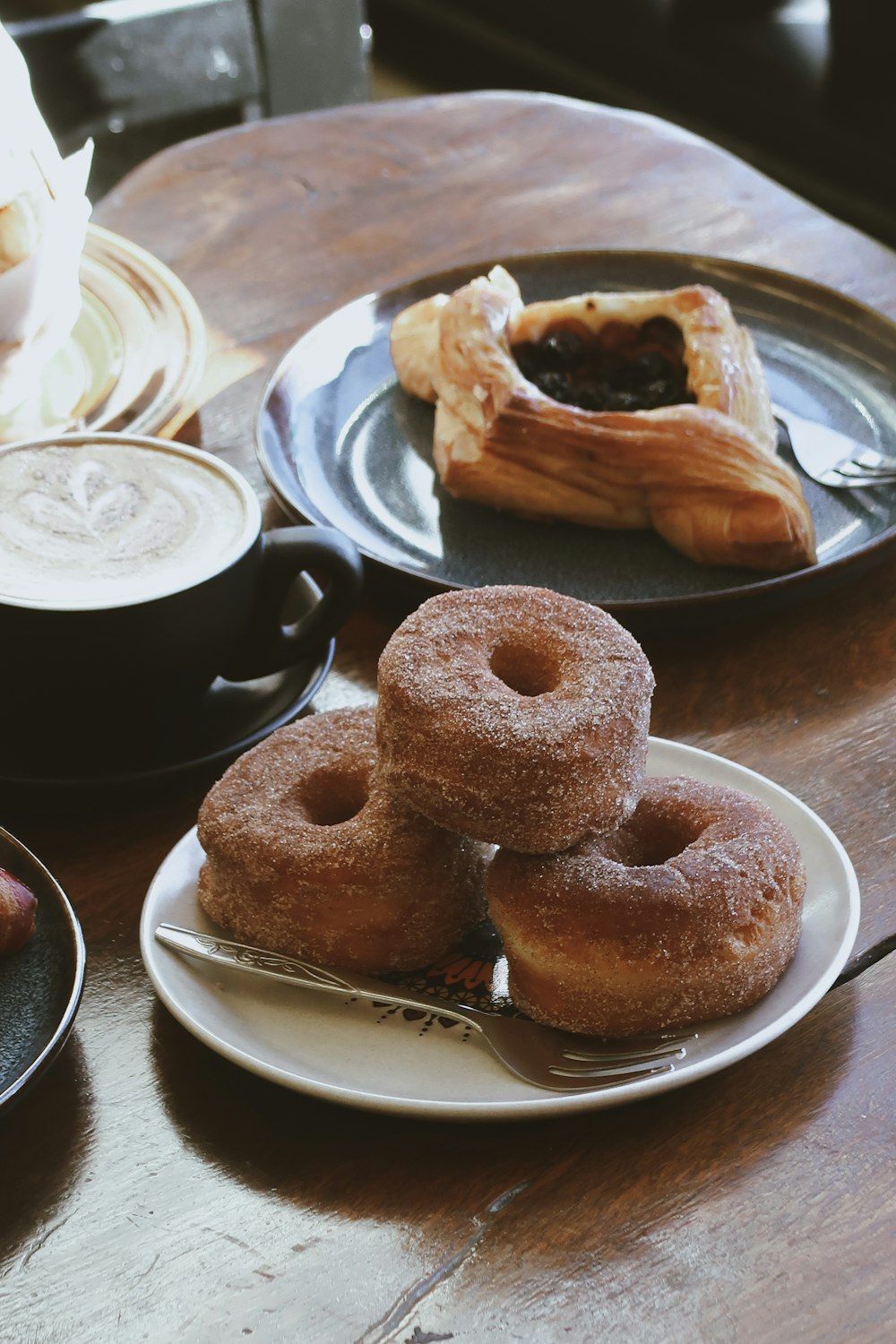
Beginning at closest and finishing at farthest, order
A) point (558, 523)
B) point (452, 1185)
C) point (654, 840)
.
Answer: point (452, 1185) → point (654, 840) → point (558, 523)

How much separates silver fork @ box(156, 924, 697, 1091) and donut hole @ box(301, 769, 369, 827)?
3.2 inches

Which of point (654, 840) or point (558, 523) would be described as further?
point (558, 523)

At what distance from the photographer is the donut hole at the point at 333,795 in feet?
2.23

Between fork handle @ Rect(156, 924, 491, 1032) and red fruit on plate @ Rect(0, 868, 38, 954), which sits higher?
red fruit on plate @ Rect(0, 868, 38, 954)

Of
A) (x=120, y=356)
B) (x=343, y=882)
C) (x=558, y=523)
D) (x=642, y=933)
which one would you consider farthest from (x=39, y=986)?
(x=120, y=356)

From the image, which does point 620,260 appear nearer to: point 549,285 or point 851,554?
point 549,285

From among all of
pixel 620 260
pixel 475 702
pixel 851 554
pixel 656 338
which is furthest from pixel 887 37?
pixel 475 702

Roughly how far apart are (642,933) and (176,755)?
1.03 feet

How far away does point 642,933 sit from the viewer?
0.58 metres

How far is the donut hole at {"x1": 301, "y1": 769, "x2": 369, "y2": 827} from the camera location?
679mm

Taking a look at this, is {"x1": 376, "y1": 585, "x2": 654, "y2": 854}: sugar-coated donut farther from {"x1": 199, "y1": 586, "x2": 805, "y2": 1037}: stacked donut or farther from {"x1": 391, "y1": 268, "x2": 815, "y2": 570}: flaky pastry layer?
{"x1": 391, "y1": 268, "x2": 815, "y2": 570}: flaky pastry layer

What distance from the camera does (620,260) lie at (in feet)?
4.36

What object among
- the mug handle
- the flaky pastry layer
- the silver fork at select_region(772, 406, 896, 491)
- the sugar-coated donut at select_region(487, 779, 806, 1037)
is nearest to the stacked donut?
the sugar-coated donut at select_region(487, 779, 806, 1037)

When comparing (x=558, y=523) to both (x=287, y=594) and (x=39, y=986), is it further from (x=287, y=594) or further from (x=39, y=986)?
(x=39, y=986)
